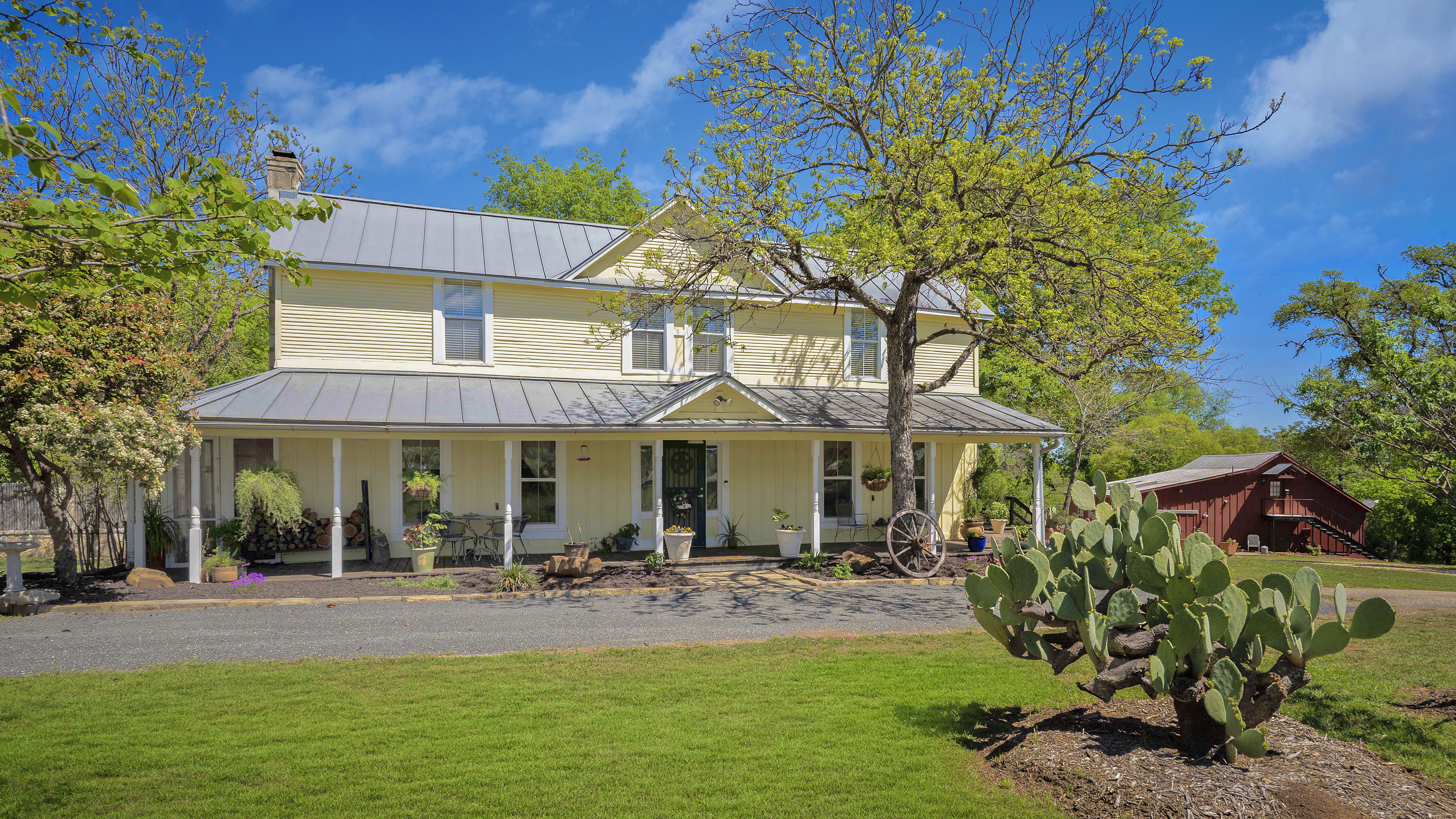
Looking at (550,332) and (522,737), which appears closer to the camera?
(522,737)

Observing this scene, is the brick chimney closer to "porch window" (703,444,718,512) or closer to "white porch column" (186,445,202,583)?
"white porch column" (186,445,202,583)

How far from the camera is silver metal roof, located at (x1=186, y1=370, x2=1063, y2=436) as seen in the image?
1186 cm

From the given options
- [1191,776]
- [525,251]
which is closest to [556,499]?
[525,251]

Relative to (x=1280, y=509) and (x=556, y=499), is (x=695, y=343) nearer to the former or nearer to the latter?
(x=556, y=499)

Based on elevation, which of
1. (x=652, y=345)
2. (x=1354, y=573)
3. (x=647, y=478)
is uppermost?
(x=652, y=345)

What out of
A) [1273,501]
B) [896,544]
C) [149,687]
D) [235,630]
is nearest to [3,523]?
[235,630]

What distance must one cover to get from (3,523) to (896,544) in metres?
21.0

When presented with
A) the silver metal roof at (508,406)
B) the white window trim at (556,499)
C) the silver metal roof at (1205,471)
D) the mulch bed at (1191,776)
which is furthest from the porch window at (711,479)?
the silver metal roof at (1205,471)

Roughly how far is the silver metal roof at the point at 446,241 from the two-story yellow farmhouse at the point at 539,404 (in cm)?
6

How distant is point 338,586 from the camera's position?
1151 cm

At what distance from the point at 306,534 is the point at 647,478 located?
621cm

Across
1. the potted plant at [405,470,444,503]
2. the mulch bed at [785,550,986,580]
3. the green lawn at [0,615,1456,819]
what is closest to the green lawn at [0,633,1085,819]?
the green lawn at [0,615,1456,819]

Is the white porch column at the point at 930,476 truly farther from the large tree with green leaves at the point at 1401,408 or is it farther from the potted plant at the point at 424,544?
the potted plant at the point at 424,544

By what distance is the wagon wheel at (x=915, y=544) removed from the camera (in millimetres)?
13297
